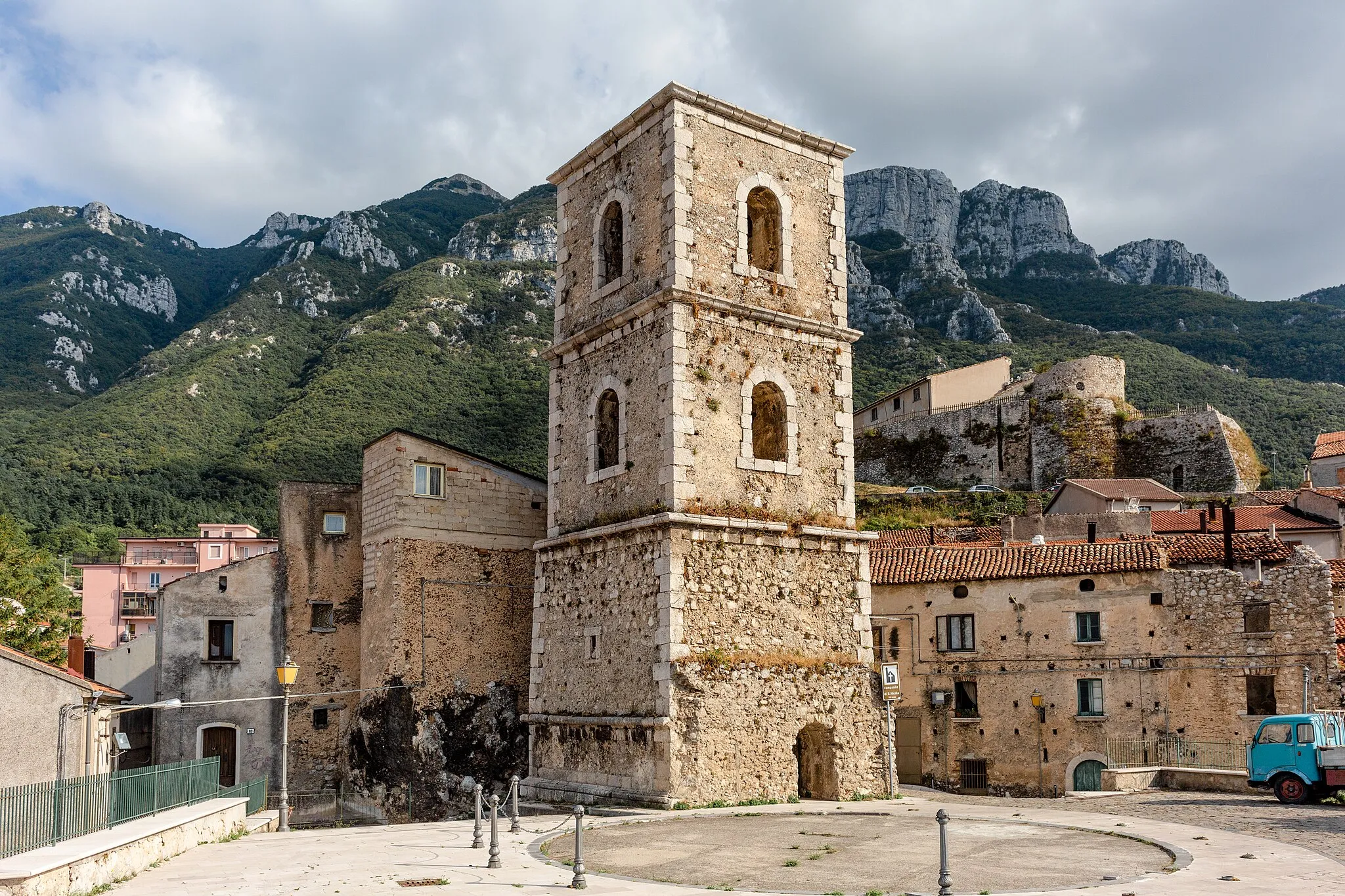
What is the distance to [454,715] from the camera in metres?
28.2

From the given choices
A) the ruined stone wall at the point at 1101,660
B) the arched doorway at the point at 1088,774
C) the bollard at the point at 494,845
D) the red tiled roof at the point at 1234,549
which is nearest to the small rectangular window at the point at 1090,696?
the ruined stone wall at the point at 1101,660

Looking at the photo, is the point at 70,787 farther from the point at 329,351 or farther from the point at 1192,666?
the point at 329,351

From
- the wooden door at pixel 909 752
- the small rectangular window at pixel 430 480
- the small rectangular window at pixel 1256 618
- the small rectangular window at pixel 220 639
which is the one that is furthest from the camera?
the wooden door at pixel 909 752

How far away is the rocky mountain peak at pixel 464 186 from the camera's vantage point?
171m

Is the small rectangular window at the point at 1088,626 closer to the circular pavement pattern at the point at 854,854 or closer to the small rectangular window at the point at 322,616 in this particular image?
the circular pavement pattern at the point at 854,854

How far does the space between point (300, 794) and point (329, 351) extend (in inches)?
2666

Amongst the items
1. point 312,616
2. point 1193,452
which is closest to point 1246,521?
point 1193,452

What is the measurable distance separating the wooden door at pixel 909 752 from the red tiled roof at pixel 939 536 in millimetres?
10195

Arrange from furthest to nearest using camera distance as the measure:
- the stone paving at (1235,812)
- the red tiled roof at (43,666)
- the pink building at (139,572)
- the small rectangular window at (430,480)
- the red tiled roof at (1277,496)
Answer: the pink building at (139,572) → the red tiled roof at (1277,496) → the small rectangular window at (430,480) → the red tiled roof at (43,666) → the stone paving at (1235,812)

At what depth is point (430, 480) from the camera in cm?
2941

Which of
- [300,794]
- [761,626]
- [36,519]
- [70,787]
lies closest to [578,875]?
[70,787]

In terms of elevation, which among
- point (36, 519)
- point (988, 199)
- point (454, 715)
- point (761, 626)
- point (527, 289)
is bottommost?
point (454, 715)

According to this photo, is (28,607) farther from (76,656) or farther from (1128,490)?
(1128,490)

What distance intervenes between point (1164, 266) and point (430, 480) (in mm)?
165367
